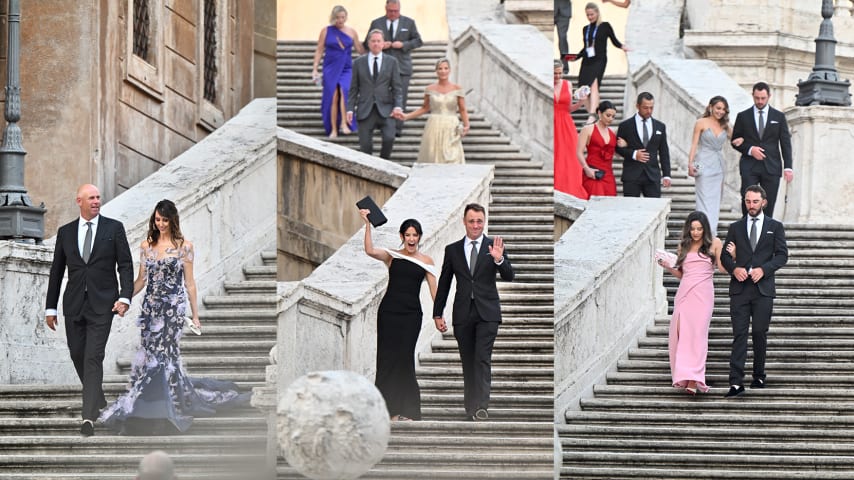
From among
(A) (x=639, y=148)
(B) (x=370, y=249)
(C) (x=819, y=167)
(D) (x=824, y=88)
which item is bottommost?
(C) (x=819, y=167)

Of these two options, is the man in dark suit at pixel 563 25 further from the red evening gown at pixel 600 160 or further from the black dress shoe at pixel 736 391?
the black dress shoe at pixel 736 391

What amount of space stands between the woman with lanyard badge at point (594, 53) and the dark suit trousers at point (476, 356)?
7.23m

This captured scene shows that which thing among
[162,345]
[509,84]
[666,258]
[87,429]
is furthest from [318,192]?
[666,258]

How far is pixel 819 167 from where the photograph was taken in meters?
19.8

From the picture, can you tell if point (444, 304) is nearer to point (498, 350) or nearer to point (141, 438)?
point (498, 350)

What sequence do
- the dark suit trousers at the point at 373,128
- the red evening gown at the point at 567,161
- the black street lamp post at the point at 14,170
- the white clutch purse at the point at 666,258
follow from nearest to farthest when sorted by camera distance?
the dark suit trousers at the point at 373,128 → the white clutch purse at the point at 666,258 → the red evening gown at the point at 567,161 → the black street lamp post at the point at 14,170

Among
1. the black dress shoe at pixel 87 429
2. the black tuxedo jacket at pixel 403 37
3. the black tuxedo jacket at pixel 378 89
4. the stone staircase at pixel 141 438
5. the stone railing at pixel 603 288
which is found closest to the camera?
the black tuxedo jacket at pixel 403 37

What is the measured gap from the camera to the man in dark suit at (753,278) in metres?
15.6

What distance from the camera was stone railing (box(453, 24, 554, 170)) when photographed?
13875 millimetres

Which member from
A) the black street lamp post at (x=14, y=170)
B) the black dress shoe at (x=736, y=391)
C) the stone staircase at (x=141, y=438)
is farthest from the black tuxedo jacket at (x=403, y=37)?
the black street lamp post at (x=14, y=170)

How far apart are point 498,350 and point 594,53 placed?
8171mm

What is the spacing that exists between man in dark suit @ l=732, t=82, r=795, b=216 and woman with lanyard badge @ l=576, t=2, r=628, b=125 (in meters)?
2.74

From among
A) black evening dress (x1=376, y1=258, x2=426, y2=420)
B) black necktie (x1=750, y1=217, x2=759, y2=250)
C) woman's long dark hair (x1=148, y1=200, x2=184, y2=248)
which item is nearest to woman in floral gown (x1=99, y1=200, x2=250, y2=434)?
woman's long dark hair (x1=148, y1=200, x2=184, y2=248)

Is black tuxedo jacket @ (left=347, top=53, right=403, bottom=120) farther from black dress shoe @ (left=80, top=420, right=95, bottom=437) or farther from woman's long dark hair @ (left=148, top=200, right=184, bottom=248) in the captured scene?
black dress shoe @ (left=80, top=420, right=95, bottom=437)
